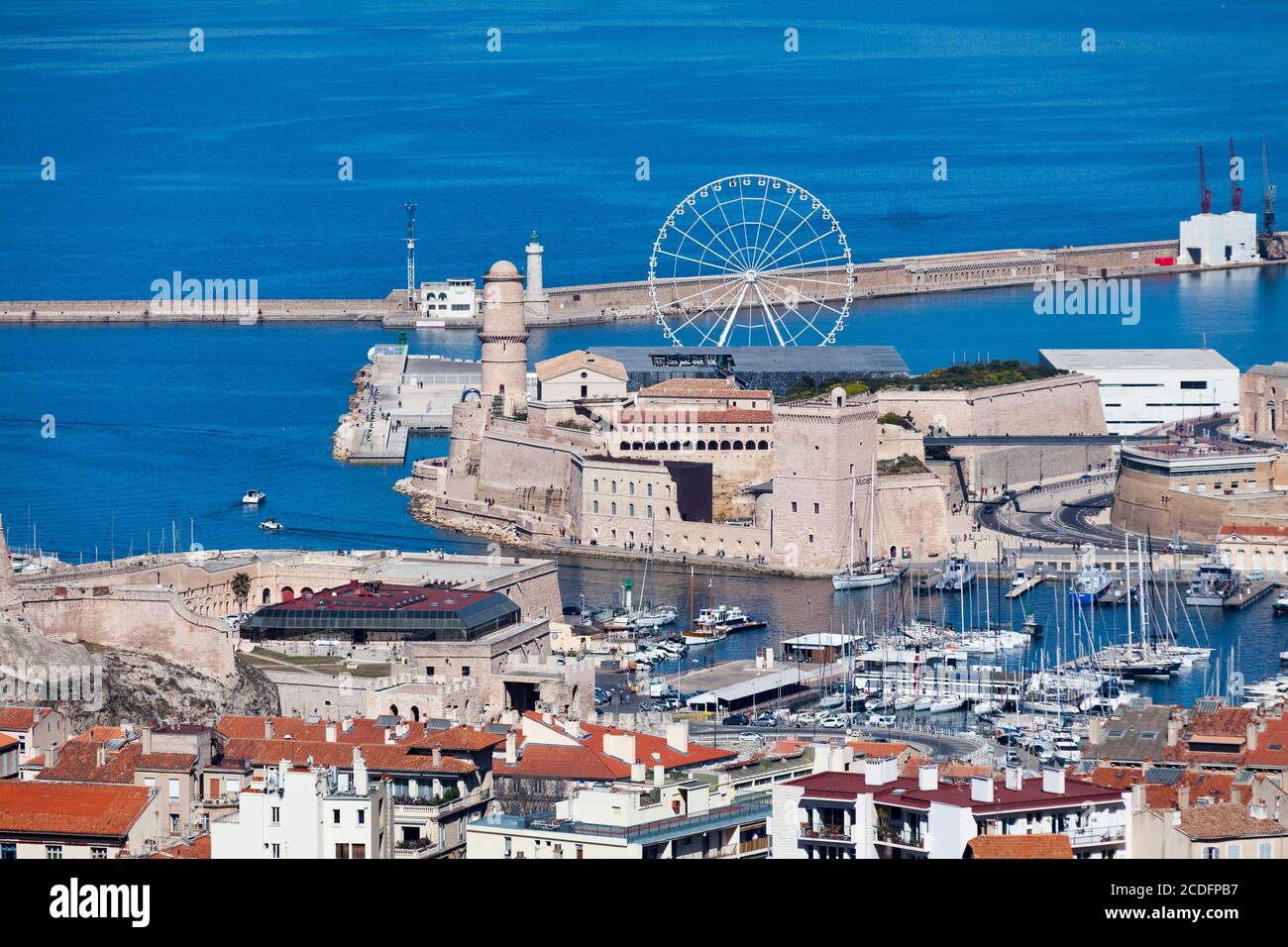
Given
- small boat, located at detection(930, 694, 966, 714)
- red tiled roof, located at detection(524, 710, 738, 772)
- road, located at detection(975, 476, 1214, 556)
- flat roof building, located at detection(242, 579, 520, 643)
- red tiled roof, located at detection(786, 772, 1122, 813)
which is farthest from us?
road, located at detection(975, 476, 1214, 556)

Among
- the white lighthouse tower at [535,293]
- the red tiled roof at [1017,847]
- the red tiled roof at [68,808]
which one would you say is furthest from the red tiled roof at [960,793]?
the white lighthouse tower at [535,293]

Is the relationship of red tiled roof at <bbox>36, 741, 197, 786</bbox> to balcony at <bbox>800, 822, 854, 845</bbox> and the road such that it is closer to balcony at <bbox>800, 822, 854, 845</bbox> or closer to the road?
balcony at <bbox>800, 822, 854, 845</bbox>

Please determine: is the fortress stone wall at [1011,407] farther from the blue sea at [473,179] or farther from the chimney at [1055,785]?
the chimney at [1055,785]

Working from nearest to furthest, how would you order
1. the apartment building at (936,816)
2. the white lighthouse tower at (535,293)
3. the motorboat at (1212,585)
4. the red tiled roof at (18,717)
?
the apartment building at (936,816)
the red tiled roof at (18,717)
the motorboat at (1212,585)
the white lighthouse tower at (535,293)

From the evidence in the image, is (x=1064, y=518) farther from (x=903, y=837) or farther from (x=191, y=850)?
(x=903, y=837)

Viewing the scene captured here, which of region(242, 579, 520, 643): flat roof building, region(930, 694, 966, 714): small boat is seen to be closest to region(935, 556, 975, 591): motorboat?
region(930, 694, 966, 714): small boat
